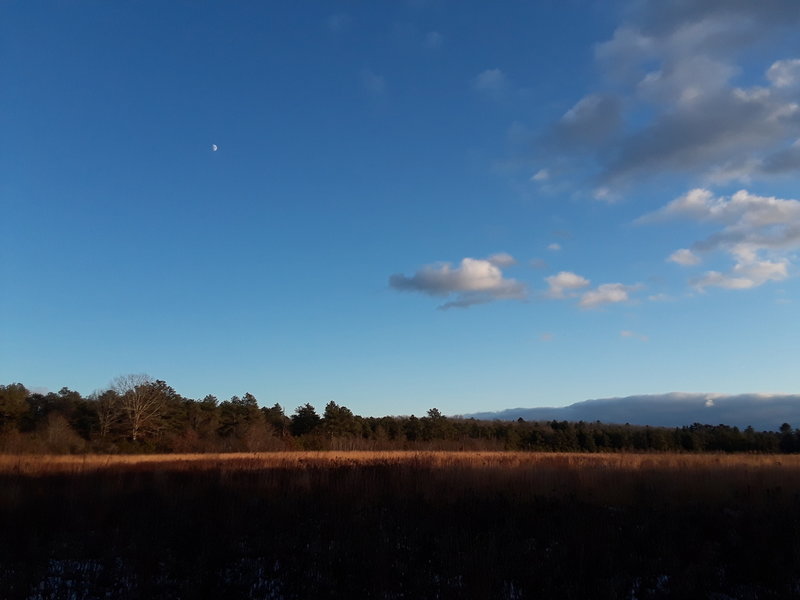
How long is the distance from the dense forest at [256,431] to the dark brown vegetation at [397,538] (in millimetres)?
39762

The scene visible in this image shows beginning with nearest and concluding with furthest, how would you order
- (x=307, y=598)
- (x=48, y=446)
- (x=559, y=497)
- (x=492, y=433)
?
(x=307, y=598) → (x=559, y=497) → (x=48, y=446) → (x=492, y=433)

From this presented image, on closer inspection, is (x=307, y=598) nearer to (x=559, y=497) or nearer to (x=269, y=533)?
(x=269, y=533)

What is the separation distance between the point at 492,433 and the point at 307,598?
77285 millimetres

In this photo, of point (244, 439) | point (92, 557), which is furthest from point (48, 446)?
point (92, 557)

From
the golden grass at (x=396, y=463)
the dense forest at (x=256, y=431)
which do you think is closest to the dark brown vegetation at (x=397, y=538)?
the golden grass at (x=396, y=463)

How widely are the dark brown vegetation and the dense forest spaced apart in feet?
130

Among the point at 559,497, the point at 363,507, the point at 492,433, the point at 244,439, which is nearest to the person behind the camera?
the point at 363,507

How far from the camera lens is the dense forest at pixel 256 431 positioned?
5606 cm

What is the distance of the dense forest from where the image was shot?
56.1 metres

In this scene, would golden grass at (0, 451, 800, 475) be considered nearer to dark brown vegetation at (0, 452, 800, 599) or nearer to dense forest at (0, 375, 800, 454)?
dark brown vegetation at (0, 452, 800, 599)

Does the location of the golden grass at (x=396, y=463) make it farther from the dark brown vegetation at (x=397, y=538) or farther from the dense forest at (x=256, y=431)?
the dense forest at (x=256, y=431)

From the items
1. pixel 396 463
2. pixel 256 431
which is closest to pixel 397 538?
pixel 396 463

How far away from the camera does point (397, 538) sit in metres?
8.47

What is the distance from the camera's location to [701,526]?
31.0 feet
